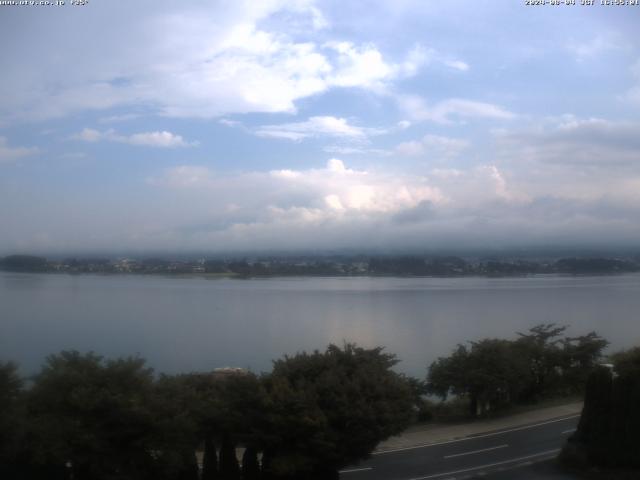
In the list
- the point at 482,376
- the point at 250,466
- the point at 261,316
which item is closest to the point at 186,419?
the point at 250,466

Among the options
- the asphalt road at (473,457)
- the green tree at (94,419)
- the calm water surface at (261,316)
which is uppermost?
the green tree at (94,419)

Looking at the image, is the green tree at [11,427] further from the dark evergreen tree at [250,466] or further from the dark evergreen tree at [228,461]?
the dark evergreen tree at [250,466]

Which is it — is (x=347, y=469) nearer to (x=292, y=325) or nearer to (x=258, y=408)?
(x=258, y=408)

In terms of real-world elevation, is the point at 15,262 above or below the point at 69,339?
above

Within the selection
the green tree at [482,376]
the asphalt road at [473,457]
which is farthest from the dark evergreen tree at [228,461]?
the green tree at [482,376]

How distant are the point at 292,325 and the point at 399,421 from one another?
1082 inches

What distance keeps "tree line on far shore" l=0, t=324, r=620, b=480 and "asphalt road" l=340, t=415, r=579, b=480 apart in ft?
6.54

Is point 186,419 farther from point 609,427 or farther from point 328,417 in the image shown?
point 609,427

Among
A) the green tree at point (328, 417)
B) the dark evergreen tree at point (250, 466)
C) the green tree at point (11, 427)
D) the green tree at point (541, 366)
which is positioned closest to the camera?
the green tree at point (11, 427)

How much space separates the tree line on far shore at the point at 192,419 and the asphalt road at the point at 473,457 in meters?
1.99

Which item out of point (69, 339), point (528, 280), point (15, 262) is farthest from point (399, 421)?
point (528, 280)

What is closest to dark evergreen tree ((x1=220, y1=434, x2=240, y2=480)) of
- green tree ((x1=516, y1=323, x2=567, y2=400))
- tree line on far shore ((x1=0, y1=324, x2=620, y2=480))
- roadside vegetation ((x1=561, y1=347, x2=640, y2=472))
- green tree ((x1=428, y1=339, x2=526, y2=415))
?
tree line on far shore ((x1=0, y1=324, x2=620, y2=480))

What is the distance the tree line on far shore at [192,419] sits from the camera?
9.68m

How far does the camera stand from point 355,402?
10.9m
